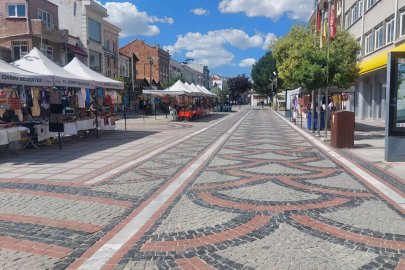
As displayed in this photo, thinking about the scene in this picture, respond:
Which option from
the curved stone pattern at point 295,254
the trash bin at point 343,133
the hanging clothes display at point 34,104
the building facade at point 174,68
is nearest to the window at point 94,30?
the hanging clothes display at point 34,104

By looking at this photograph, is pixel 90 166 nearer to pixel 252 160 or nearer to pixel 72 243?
pixel 252 160

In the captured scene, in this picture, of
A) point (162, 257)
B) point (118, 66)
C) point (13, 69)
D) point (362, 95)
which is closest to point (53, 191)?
point (162, 257)

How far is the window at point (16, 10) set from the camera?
88.2ft

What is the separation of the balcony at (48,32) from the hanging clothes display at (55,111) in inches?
721

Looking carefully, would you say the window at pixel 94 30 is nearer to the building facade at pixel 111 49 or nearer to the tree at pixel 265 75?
the building facade at pixel 111 49

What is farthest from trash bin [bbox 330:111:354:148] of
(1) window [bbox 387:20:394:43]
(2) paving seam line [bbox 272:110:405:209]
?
(1) window [bbox 387:20:394:43]

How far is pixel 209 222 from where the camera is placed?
4.69 meters

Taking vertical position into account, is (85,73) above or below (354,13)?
below

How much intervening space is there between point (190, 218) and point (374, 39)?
966 inches

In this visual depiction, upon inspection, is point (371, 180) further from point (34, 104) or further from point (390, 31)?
point (390, 31)

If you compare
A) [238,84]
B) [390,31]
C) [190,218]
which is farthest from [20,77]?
[238,84]

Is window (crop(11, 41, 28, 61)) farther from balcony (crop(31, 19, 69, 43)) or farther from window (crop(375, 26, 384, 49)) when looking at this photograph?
window (crop(375, 26, 384, 49))

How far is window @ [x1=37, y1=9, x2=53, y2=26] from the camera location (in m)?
28.4

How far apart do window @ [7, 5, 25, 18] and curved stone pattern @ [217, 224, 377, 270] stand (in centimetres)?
2884
